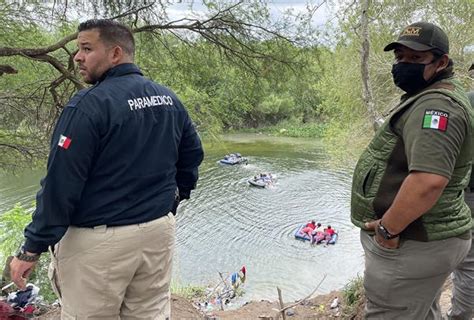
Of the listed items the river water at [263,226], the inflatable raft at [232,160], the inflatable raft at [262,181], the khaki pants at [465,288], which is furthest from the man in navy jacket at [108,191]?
the inflatable raft at [232,160]

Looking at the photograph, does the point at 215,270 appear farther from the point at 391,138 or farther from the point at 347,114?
the point at 391,138

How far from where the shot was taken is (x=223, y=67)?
4.07m

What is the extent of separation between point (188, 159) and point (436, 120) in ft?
3.23

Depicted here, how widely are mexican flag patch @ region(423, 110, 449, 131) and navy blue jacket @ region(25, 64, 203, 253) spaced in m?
0.88

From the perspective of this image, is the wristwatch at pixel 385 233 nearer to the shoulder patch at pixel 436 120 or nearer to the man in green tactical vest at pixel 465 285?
the shoulder patch at pixel 436 120

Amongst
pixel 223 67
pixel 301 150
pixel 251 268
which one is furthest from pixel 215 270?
pixel 301 150

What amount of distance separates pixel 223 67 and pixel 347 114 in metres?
8.51

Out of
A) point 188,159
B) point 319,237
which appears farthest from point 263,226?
point 188,159

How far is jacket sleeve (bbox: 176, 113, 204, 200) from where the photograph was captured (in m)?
1.79

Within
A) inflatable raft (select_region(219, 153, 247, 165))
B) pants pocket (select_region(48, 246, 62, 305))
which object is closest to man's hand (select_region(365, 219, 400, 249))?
pants pocket (select_region(48, 246, 62, 305))

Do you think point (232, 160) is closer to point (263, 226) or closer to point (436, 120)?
point (263, 226)

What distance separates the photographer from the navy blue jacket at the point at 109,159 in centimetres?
134

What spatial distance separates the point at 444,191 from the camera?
4.66 ft

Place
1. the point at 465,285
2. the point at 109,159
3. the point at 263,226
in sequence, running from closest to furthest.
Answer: the point at 109,159
the point at 465,285
the point at 263,226
